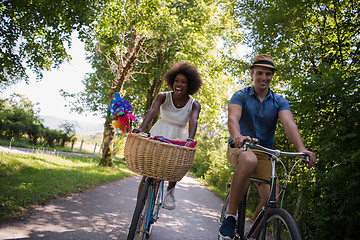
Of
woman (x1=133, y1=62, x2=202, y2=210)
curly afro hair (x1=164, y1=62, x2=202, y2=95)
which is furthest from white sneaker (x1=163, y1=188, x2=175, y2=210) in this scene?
curly afro hair (x1=164, y1=62, x2=202, y2=95)

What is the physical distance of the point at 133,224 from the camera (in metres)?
2.94

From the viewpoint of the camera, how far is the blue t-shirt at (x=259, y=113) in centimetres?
319

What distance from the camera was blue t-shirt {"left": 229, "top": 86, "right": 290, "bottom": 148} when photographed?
3.19 metres

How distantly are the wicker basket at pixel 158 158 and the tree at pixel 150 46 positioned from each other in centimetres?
613

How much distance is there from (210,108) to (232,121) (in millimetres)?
16581

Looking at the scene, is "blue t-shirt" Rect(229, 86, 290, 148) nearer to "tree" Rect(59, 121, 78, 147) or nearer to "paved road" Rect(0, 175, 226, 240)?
"paved road" Rect(0, 175, 226, 240)

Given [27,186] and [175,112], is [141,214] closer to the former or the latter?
[175,112]

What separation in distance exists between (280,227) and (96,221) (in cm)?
318

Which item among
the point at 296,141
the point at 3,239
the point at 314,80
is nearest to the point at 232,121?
the point at 296,141

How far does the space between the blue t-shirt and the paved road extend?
7.29ft

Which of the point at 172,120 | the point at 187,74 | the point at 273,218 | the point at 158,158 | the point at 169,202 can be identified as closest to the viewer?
the point at 273,218

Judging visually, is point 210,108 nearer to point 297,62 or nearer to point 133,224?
point 297,62

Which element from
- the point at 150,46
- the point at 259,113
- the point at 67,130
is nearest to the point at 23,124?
the point at 67,130

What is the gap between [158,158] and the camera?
9.45ft
